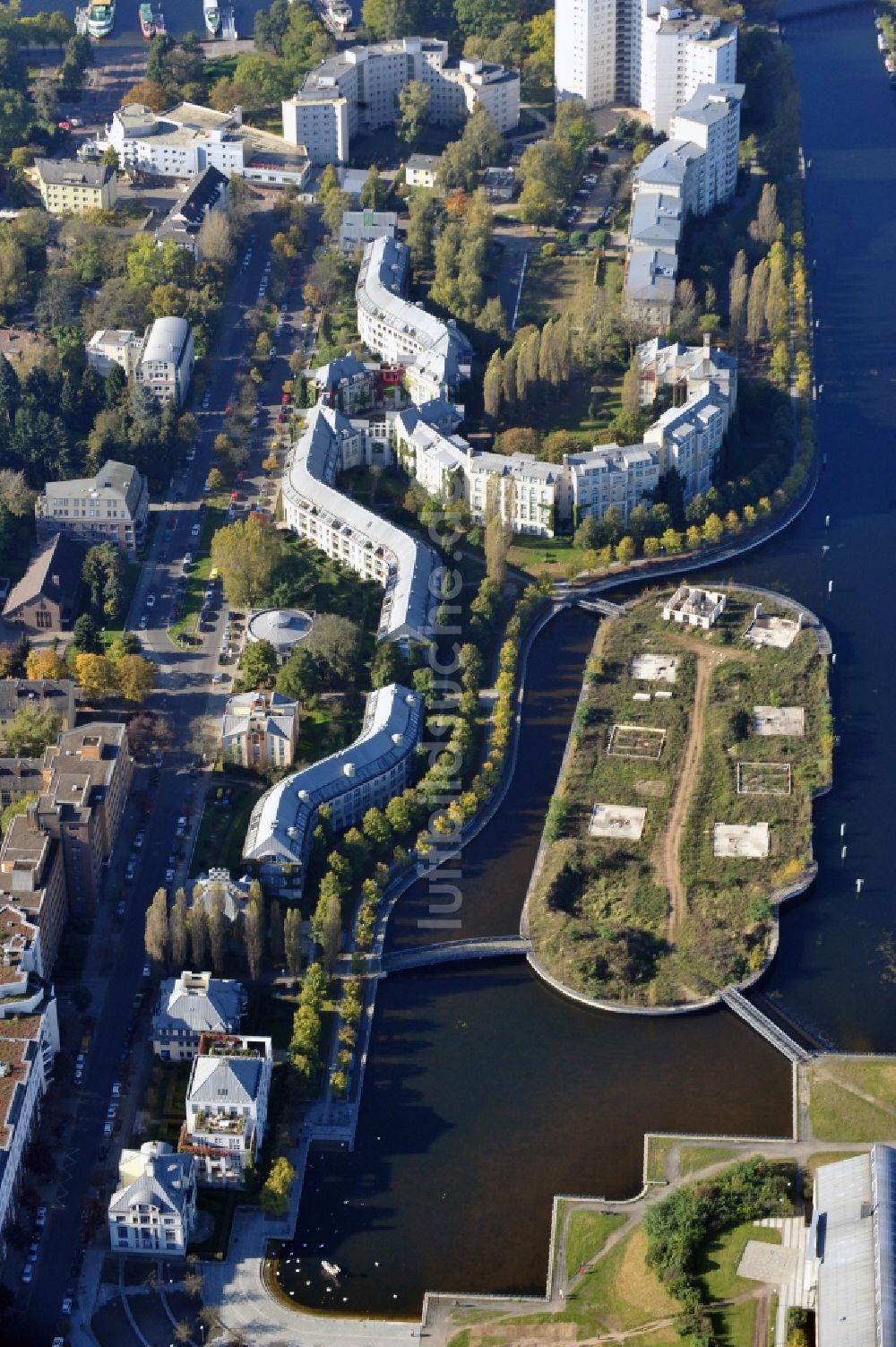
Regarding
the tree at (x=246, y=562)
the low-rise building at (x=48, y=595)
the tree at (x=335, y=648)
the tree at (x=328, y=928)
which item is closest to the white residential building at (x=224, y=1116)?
the tree at (x=328, y=928)

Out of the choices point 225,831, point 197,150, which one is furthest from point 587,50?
point 225,831

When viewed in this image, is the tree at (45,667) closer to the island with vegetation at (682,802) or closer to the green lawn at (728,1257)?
the island with vegetation at (682,802)

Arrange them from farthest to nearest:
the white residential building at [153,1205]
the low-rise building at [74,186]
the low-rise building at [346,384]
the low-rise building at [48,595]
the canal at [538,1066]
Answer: the low-rise building at [74,186] < the low-rise building at [346,384] < the low-rise building at [48,595] < the canal at [538,1066] < the white residential building at [153,1205]

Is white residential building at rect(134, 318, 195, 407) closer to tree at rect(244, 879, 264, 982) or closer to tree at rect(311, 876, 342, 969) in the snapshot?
tree at rect(311, 876, 342, 969)

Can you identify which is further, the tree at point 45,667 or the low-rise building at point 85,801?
the tree at point 45,667

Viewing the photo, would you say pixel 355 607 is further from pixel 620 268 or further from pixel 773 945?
pixel 620 268

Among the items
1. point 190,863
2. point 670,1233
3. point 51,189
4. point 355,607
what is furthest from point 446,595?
point 51,189

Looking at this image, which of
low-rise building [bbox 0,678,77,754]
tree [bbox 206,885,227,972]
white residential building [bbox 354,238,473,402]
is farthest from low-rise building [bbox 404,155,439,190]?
tree [bbox 206,885,227,972]
